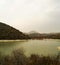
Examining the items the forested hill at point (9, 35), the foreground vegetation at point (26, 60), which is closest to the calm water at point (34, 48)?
the foreground vegetation at point (26, 60)

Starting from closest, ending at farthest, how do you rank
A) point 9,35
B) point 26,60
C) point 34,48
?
point 26,60 → point 34,48 → point 9,35

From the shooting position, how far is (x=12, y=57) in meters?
18.2

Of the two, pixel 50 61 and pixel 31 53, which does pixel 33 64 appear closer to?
pixel 50 61

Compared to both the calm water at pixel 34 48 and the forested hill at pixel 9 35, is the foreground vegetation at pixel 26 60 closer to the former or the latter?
the calm water at pixel 34 48

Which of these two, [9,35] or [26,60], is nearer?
[26,60]

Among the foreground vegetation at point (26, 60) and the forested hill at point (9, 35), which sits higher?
the forested hill at point (9, 35)

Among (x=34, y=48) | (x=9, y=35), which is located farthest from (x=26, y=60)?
(x=9, y=35)

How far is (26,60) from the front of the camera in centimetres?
1742

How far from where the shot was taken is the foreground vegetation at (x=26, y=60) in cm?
1692

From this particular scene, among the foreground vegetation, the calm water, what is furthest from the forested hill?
the foreground vegetation

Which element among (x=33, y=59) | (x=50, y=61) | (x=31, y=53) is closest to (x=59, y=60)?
(x=50, y=61)

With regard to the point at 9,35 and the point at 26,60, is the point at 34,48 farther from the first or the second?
the point at 9,35

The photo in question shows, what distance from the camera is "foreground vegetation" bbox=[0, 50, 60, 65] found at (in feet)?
55.5

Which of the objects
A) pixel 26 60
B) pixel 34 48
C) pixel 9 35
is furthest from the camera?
pixel 9 35
